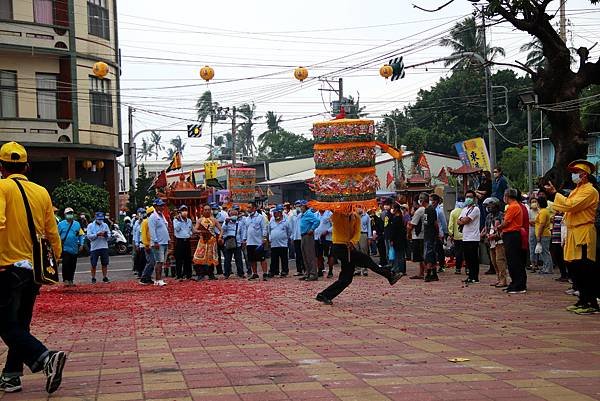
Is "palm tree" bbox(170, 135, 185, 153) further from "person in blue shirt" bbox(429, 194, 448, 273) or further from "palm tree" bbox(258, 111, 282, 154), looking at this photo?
"person in blue shirt" bbox(429, 194, 448, 273)

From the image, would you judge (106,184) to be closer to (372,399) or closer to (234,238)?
(234,238)

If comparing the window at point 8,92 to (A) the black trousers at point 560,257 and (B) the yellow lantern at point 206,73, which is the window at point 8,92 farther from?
(A) the black trousers at point 560,257

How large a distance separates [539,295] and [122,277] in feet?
42.2

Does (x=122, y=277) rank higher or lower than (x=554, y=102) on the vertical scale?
lower

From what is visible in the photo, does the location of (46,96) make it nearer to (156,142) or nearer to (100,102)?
(100,102)

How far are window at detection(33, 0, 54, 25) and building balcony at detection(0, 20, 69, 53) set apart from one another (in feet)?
1.04

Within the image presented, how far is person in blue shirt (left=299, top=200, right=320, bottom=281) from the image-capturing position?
1848 centimetres

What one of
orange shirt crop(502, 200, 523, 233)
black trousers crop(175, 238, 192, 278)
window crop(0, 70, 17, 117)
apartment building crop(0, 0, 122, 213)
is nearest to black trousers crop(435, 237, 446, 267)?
orange shirt crop(502, 200, 523, 233)

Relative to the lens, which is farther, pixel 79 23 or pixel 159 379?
pixel 79 23

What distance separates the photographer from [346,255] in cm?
1238

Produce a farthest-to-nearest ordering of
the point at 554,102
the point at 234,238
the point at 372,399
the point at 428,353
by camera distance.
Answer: the point at 234,238, the point at 554,102, the point at 428,353, the point at 372,399

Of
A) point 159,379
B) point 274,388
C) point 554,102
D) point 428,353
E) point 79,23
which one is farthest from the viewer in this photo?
point 79,23

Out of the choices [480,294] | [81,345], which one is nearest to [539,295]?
[480,294]

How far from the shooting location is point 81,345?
361 inches
